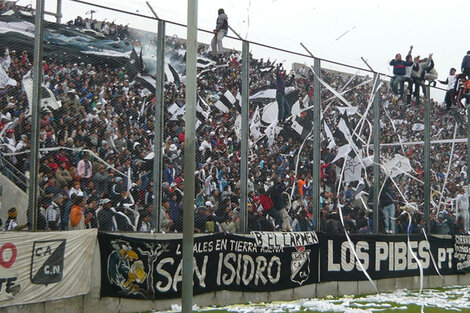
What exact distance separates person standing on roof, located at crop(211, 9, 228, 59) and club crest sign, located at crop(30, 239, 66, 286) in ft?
16.5

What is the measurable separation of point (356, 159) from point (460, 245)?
555 cm

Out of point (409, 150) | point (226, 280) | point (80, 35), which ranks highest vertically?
point (80, 35)

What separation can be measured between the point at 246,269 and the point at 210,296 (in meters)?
1.20

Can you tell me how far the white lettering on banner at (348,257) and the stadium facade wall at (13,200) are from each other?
25.9 feet

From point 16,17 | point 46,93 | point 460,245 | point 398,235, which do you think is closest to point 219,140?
point 46,93

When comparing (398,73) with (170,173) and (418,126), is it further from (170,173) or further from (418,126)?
(170,173)

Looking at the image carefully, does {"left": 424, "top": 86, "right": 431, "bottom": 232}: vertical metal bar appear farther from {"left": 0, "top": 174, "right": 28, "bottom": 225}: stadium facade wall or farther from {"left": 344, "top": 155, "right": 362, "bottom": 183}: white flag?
{"left": 0, "top": 174, "right": 28, "bottom": 225}: stadium facade wall

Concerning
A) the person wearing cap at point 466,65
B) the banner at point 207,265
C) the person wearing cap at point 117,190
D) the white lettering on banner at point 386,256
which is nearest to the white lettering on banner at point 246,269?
the banner at point 207,265

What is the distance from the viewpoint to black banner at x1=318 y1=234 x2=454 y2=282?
55.6ft

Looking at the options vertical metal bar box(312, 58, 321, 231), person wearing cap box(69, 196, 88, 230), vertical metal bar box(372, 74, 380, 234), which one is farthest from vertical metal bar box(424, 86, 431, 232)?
person wearing cap box(69, 196, 88, 230)

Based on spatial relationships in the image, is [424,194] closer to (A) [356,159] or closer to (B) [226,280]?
(A) [356,159]

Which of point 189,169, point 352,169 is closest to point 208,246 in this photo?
point 352,169

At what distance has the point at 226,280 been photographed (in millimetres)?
14547

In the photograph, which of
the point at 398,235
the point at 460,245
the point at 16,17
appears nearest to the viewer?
the point at 16,17
